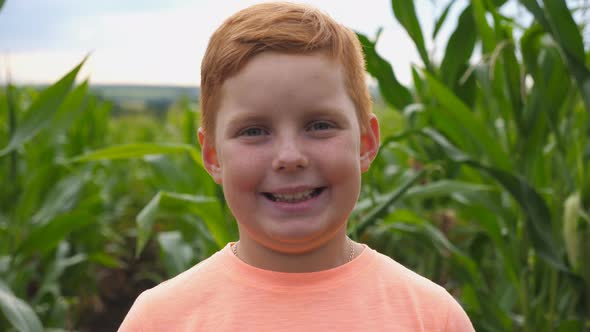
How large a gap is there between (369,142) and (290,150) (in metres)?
0.21

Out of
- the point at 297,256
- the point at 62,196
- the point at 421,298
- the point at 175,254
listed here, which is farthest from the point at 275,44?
the point at 62,196

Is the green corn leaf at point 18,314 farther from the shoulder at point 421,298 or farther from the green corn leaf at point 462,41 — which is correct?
the green corn leaf at point 462,41

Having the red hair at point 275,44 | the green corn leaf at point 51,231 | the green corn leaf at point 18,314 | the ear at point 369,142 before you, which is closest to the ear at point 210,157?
the red hair at point 275,44

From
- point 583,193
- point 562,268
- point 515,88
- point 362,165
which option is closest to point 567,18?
point 515,88

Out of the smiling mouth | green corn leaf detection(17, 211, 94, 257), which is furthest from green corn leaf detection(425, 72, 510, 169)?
green corn leaf detection(17, 211, 94, 257)

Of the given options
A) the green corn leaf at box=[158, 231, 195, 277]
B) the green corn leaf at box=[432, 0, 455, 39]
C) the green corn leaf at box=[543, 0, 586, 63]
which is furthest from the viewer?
the green corn leaf at box=[158, 231, 195, 277]

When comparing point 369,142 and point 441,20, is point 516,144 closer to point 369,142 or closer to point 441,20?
point 441,20

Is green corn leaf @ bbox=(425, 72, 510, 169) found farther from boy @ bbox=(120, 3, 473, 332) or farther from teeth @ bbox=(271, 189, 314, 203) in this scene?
teeth @ bbox=(271, 189, 314, 203)

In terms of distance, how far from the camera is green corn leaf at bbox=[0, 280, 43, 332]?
5.03 feet

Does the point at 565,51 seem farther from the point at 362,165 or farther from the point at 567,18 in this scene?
the point at 362,165

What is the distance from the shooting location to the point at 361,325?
0.92 meters

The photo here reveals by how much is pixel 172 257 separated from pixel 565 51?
49.6 inches

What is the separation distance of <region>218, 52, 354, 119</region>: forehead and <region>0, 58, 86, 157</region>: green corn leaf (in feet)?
3.24

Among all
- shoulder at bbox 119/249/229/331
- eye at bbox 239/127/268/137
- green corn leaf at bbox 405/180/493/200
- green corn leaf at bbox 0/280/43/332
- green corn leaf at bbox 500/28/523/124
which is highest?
eye at bbox 239/127/268/137
